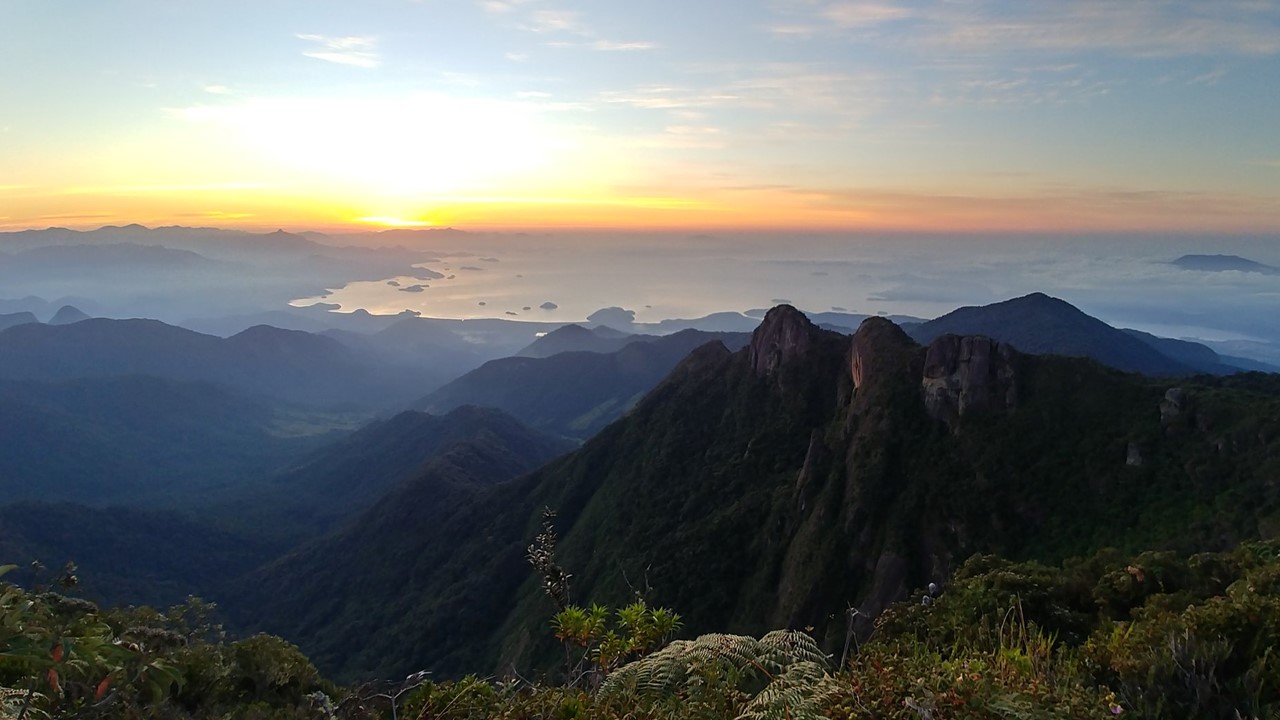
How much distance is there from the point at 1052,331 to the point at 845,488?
107m

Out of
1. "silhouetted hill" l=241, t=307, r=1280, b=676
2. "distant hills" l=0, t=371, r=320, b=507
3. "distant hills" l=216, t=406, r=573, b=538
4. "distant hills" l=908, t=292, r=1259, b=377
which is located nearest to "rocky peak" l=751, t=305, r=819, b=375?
"silhouetted hill" l=241, t=307, r=1280, b=676

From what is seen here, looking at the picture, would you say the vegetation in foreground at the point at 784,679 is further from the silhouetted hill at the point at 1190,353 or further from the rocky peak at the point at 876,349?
the silhouetted hill at the point at 1190,353

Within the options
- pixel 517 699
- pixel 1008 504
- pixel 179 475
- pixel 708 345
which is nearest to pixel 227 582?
pixel 708 345

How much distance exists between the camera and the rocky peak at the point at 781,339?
198 feet

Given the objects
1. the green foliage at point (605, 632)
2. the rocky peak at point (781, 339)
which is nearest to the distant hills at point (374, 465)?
the rocky peak at point (781, 339)

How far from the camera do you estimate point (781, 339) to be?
203 ft

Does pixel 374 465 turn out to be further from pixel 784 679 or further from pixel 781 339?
pixel 784 679

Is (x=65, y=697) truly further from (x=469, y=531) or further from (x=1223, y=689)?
(x=469, y=531)

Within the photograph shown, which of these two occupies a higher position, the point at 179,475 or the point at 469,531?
the point at 469,531

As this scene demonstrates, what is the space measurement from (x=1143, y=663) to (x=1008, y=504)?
37.0 meters

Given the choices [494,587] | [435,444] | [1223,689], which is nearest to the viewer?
[1223,689]

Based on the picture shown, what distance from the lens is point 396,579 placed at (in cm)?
8206

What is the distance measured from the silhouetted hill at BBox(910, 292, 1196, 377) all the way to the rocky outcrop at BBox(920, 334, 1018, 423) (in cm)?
7231

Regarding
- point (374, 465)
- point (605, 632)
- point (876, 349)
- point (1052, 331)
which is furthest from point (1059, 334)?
point (374, 465)
